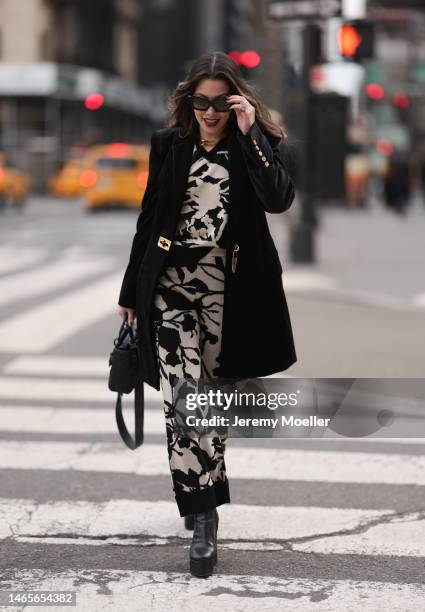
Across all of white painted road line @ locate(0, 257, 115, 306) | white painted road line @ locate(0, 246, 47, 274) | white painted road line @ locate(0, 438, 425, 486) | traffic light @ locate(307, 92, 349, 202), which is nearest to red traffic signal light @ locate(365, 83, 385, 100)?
traffic light @ locate(307, 92, 349, 202)

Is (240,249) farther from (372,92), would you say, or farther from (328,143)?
(372,92)

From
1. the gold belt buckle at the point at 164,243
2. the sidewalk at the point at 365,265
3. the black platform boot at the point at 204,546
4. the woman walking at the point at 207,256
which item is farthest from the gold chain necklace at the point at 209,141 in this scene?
the sidewalk at the point at 365,265

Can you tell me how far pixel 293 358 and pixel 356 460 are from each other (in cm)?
183

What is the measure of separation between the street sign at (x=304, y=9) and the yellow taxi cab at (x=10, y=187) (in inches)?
782

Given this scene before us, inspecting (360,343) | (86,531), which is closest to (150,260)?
(86,531)

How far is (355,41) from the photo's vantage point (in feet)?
49.6

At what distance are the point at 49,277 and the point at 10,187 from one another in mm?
19356

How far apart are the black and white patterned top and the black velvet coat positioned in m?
0.03

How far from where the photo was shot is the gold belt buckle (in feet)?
13.5

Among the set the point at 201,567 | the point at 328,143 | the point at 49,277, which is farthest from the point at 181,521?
the point at 328,143

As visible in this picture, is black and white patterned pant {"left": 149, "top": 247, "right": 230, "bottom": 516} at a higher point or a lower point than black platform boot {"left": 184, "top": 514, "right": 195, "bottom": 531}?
higher

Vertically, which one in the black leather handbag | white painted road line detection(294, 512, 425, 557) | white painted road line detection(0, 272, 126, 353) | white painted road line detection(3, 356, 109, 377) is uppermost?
the black leather handbag

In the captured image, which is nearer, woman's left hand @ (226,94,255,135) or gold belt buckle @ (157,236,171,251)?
woman's left hand @ (226,94,255,135)

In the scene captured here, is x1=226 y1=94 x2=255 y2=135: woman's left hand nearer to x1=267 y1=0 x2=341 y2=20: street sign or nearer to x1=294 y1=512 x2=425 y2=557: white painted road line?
x1=294 y1=512 x2=425 y2=557: white painted road line
